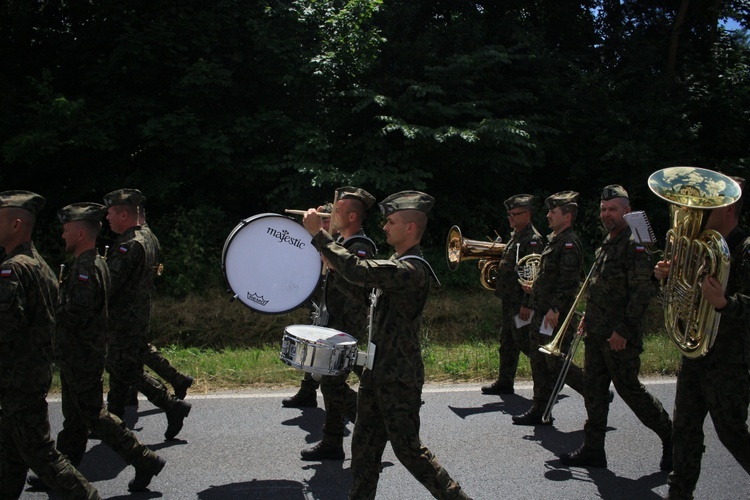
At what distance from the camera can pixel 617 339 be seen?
5.25m

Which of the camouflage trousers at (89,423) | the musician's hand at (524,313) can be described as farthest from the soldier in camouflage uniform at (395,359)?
the musician's hand at (524,313)

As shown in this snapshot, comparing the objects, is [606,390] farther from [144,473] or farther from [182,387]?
[182,387]

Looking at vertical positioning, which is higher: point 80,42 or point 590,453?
point 80,42

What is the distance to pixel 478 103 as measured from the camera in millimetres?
12203

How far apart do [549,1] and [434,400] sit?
1085 centimetres

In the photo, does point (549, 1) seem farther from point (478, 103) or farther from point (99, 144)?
point (99, 144)

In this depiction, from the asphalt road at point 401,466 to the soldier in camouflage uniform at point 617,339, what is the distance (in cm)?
27

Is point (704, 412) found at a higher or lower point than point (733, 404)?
lower

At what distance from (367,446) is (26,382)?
6.69 feet

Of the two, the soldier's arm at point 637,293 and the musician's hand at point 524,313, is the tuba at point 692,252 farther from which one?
the musician's hand at point 524,313

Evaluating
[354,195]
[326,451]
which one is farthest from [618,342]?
[326,451]

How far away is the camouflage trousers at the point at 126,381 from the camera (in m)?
5.84

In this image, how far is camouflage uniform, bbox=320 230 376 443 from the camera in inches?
212

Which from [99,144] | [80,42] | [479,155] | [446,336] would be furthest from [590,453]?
[80,42]
